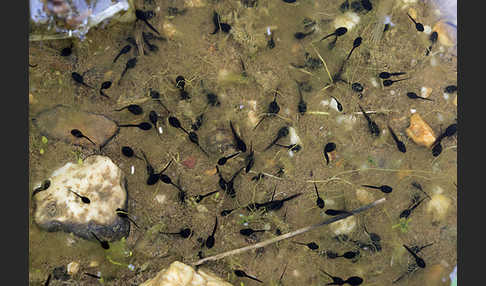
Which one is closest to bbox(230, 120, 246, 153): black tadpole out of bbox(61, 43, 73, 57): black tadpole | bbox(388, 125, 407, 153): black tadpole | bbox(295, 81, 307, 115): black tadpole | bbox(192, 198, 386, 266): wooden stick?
bbox(295, 81, 307, 115): black tadpole

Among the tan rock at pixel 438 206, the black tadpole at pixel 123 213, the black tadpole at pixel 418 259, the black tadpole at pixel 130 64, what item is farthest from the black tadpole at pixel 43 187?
the tan rock at pixel 438 206

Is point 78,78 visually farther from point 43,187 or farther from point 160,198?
point 160,198

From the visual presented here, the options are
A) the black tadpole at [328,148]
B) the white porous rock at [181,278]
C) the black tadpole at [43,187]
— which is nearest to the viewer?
the white porous rock at [181,278]

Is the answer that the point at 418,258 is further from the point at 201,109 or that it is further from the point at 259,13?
the point at 259,13

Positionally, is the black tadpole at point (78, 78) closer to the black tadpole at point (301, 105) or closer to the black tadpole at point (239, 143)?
the black tadpole at point (239, 143)

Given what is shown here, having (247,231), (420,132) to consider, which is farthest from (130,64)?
(420,132)

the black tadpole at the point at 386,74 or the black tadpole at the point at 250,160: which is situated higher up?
the black tadpole at the point at 386,74
